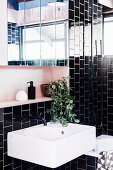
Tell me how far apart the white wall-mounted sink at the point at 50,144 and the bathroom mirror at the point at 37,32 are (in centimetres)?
69

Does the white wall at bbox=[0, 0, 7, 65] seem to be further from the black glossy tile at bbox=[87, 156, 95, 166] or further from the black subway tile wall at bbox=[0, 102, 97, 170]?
the black glossy tile at bbox=[87, 156, 95, 166]

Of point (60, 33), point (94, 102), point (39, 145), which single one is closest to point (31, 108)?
point (39, 145)

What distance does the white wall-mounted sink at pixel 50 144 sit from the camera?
231 centimetres

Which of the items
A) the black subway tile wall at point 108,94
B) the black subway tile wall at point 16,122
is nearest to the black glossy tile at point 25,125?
the black subway tile wall at point 16,122

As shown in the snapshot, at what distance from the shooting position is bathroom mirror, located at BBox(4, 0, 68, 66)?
97.9 inches

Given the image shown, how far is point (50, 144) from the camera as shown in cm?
229

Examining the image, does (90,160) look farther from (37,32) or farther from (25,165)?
(37,32)

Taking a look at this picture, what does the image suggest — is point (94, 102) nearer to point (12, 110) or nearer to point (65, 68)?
point (65, 68)

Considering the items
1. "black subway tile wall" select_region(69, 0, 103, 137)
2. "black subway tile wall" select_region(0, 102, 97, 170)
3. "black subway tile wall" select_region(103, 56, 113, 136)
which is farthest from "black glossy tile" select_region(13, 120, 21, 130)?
"black subway tile wall" select_region(103, 56, 113, 136)

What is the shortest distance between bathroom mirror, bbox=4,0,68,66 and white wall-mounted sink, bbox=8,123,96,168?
69 cm

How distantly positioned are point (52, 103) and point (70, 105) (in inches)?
8.2

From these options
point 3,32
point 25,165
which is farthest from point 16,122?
point 3,32

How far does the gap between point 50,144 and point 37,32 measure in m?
1.16

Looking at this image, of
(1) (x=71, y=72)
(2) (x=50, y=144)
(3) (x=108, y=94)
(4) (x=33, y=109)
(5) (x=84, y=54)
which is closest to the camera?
(2) (x=50, y=144)
